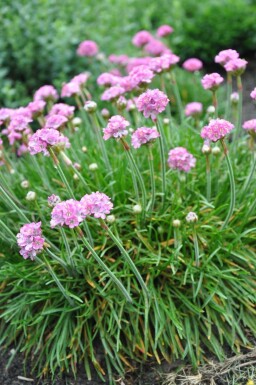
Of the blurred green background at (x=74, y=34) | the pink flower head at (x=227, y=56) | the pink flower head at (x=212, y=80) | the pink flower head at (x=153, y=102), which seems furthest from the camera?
the blurred green background at (x=74, y=34)

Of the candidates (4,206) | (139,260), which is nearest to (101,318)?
(139,260)

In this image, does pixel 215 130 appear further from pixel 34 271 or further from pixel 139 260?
pixel 34 271

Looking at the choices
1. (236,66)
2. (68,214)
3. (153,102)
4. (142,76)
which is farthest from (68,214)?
(236,66)

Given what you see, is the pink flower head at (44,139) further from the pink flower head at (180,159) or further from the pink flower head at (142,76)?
the pink flower head at (180,159)

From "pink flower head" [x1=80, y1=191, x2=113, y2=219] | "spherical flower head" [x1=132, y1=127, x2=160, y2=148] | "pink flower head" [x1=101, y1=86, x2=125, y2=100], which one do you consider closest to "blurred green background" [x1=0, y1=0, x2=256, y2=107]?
"pink flower head" [x1=101, y1=86, x2=125, y2=100]

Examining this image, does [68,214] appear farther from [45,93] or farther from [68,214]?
[45,93]

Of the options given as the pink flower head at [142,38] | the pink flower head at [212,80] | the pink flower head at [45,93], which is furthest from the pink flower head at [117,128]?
the pink flower head at [142,38]
